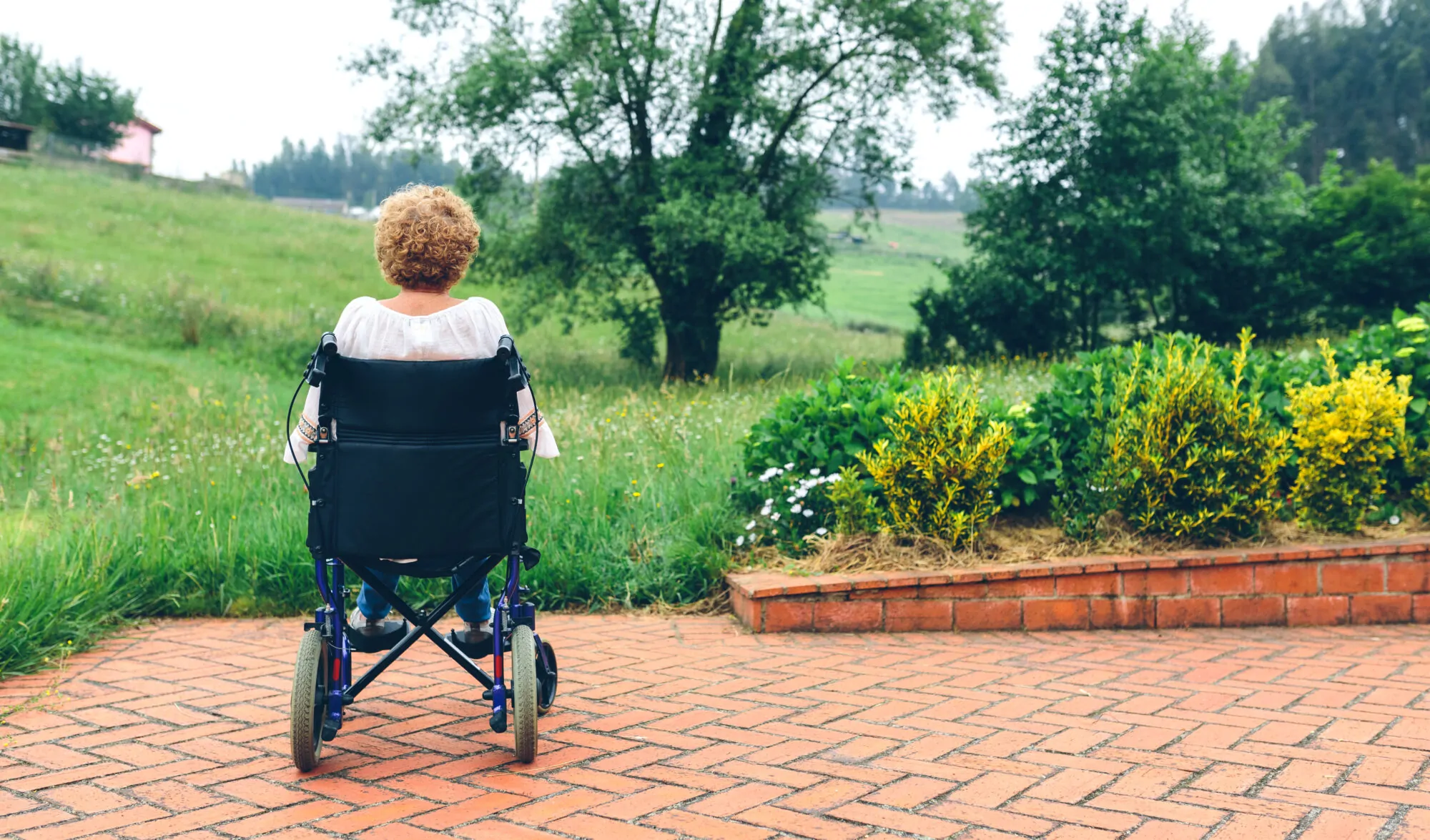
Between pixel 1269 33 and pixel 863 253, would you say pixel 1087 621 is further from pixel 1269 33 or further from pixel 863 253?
pixel 1269 33

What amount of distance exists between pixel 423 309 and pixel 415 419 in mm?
396

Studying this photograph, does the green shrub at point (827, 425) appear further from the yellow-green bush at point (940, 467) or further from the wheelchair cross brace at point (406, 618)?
the wheelchair cross brace at point (406, 618)

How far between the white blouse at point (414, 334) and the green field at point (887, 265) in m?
17.7

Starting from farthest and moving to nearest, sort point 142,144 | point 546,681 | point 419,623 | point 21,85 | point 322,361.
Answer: point 142,144 → point 21,85 → point 546,681 → point 419,623 → point 322,361

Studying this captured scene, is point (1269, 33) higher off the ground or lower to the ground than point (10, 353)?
higher

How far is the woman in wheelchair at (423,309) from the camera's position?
3.03m

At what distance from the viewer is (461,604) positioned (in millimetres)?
3365

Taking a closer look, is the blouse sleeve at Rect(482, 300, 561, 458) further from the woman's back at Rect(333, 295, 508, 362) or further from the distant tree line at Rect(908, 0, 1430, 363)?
the distant tree line at Rect(908, 0, 1430, 363)

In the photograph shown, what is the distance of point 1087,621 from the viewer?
502 cm

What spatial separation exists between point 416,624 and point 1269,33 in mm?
80071

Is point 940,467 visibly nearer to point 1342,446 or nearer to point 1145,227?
point 1342,446

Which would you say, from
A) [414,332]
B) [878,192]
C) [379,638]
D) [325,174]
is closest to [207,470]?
[379,638]

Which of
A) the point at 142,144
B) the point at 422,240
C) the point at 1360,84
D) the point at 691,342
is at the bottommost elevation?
the point at 422,240

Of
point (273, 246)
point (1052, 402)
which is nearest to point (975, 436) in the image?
point (1052, 402)
